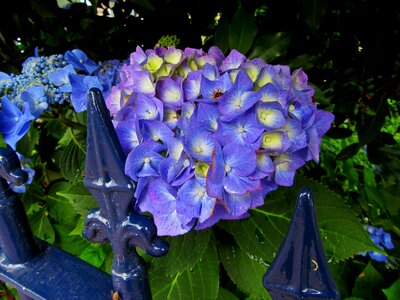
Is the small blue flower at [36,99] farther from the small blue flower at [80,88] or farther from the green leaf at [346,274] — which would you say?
the green leaf at [346,274]

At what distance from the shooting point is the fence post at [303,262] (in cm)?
39

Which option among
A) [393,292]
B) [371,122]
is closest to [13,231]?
[371,122]

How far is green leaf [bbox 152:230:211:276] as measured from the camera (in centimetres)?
83

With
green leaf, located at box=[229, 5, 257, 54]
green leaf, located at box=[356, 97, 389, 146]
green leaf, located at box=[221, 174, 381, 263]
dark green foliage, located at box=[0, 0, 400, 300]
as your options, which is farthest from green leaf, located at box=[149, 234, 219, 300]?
green leaf, located at box=[356, 97, 389, 146]

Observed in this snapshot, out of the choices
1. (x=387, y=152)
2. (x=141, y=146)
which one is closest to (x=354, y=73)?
(x=387, y=152)

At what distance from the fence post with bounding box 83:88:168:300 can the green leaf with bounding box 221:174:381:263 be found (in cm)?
35

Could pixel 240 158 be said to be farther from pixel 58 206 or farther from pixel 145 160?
pixel 58 206

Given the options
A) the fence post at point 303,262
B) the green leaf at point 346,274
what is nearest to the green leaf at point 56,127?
the fence post at point 303,262

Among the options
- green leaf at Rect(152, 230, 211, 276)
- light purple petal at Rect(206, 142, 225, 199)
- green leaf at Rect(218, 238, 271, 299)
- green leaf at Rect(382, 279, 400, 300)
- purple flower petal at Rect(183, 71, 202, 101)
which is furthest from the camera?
green leaf at Rect(382, 279, 400, 300)

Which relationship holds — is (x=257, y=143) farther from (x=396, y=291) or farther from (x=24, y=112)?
(x=396, y=291)

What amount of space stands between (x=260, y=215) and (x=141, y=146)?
14.0 inches

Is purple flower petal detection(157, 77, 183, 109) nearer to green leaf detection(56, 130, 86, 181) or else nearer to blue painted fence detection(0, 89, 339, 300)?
blue painted fence detection(0, 89, 339, 300)

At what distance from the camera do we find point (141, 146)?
650 millimetres

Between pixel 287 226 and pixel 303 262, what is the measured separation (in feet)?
1.57
